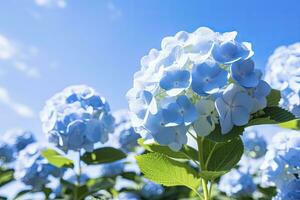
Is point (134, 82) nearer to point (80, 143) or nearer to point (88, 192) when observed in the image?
point (80, 143)

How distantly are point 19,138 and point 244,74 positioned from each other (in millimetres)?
4400

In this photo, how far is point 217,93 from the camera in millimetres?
1562

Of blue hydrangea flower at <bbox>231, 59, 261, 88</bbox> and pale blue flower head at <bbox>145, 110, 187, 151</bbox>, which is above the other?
blue hydrangea flower at <bbox>231, 59, 261, 88</bbox>

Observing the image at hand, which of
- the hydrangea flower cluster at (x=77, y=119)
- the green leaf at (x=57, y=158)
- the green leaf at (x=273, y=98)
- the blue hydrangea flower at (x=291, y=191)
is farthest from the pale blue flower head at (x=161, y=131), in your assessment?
the green leaf at (x=57, y=158)

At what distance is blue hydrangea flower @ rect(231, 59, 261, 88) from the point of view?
5.11ft

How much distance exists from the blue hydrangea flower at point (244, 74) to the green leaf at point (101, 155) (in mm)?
1691

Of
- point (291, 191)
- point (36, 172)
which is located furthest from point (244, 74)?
point (36, 172)

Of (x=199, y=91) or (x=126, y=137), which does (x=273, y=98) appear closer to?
(x=199, y=91)

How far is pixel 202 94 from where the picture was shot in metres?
1.56

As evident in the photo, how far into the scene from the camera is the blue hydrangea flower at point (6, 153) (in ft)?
16.9

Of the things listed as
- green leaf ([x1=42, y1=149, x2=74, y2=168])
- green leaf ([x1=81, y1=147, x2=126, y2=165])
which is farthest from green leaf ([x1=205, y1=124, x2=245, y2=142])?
green leaf ([x1=42, y1=149, x2=74, y2=168])

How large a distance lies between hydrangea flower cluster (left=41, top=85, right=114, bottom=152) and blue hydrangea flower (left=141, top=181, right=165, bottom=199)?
1870 millimetres

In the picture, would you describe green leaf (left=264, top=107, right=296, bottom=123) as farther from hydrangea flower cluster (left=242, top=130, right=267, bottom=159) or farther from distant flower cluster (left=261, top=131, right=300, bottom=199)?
hydrangea flower cluster (left=242, top=130, right=267, bottom=159)

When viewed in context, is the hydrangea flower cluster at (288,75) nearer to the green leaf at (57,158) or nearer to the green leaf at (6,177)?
the green leaf at (57,158)
